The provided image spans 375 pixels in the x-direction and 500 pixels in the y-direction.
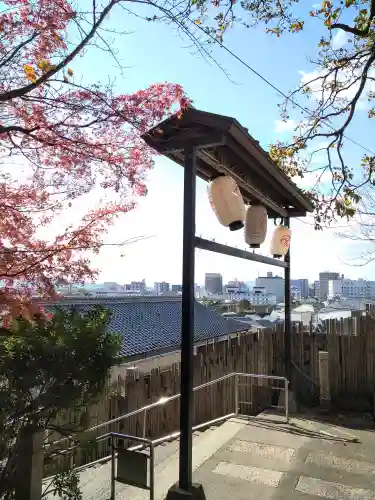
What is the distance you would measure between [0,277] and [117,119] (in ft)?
5.32

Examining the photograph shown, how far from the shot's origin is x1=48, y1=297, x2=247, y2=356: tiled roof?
1877 cm

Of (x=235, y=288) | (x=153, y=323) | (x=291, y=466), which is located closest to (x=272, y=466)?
(x=291, y=466)

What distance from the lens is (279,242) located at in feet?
23.0

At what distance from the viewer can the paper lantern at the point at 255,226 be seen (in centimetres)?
575

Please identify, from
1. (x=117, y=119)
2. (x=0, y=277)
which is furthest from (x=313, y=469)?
(x=117, y=119)

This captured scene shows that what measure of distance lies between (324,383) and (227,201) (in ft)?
17.9

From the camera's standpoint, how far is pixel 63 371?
278cm

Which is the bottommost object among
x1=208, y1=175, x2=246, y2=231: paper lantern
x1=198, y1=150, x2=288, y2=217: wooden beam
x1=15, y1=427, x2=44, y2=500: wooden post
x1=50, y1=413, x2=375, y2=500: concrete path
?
x1=50, y1=413, x2=375, y2=500: concrete path

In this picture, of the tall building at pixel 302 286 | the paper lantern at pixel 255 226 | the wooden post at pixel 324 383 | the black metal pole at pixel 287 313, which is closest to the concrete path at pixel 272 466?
the black metal pole at pixel 287 313

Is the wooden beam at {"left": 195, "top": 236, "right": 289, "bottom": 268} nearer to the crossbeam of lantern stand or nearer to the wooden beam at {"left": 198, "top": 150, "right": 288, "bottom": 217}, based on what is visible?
the crossbeam of lantern stand

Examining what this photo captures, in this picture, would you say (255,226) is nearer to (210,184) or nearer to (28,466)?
(210,184)

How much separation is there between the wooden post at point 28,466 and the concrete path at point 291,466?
2.06 metres

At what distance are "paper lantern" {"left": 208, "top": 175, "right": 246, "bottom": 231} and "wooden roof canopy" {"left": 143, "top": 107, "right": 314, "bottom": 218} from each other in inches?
5.6

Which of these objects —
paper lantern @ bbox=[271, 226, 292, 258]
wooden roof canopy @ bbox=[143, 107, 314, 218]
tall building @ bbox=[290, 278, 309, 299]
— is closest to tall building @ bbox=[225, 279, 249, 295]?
tall building @ bbox=[290, 278, 309, 299]
